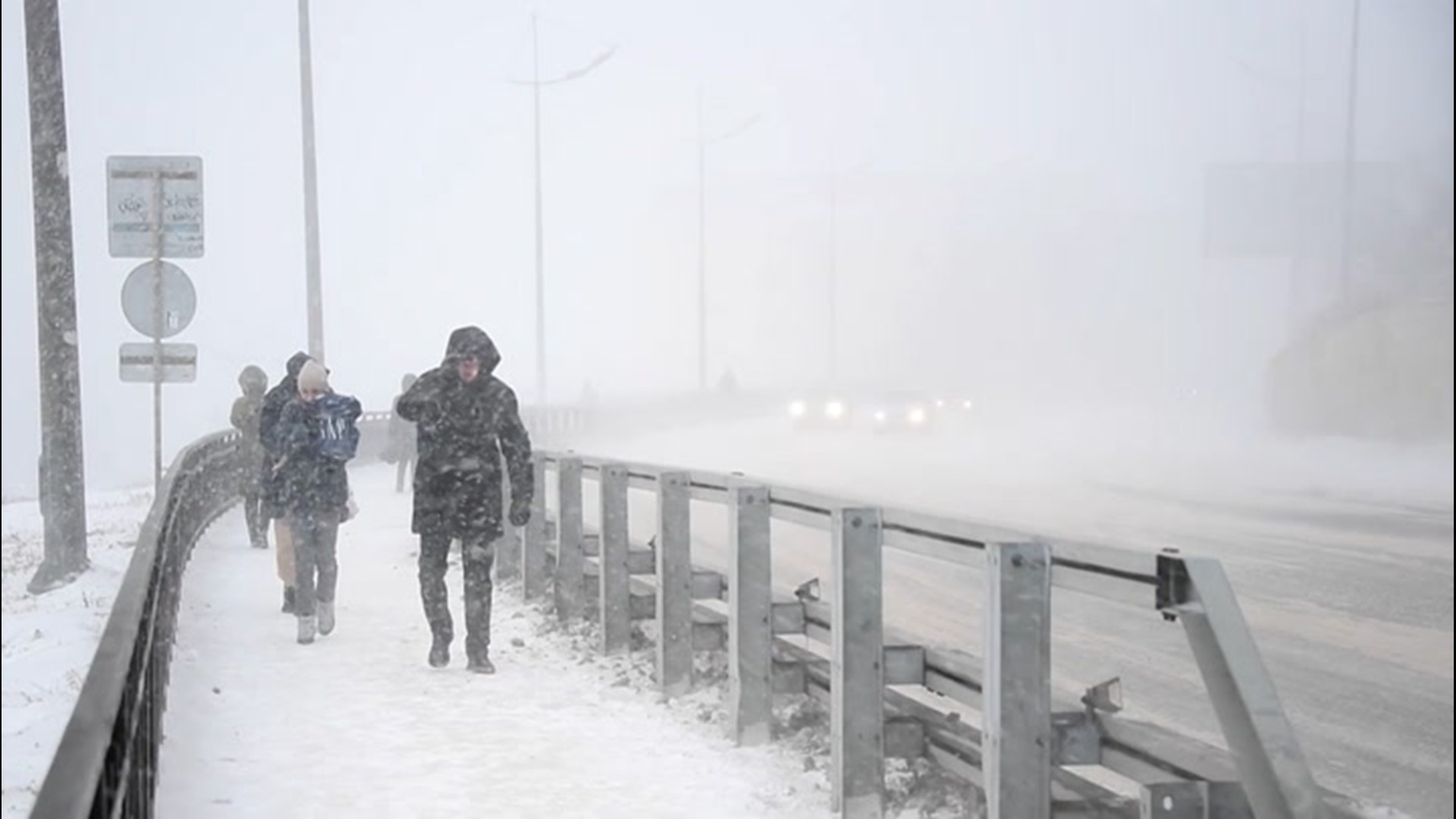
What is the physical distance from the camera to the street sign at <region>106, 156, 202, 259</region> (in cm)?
561

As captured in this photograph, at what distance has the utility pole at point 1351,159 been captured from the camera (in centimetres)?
2128

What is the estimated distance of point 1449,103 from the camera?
26016 millimetres

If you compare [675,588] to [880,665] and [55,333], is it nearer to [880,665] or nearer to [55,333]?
[880,665]

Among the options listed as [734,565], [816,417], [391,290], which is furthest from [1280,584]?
[816,417]

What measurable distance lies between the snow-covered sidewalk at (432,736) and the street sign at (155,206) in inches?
87.4

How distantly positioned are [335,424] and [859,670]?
485cm

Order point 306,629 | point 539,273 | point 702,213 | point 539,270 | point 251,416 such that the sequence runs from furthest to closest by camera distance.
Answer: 1. point 702,213
2. point 539,273
3. point 539,270
4. point 251,416
5. point 306,629

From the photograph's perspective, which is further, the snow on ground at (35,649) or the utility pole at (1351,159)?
the utility pole at (1351,159)

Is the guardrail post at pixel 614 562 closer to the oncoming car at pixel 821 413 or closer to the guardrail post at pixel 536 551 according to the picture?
the guardrail post at pixel 536 551

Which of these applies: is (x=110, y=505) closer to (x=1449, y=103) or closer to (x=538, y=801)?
(x=538, y=801)

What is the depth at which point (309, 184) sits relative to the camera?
42.1ft

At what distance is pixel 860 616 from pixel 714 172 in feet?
214

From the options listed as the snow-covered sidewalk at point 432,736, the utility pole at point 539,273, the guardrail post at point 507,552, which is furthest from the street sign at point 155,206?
the utility pole at point 539,273

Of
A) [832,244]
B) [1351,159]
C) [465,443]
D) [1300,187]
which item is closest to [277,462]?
[465,443]
